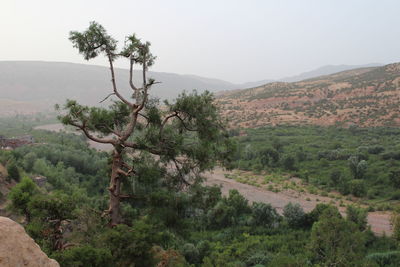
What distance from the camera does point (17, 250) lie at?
4.73 meters

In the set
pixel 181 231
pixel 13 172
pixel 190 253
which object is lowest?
pixel 190 253

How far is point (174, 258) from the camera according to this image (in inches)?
433

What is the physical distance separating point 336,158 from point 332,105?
3003 centimetres

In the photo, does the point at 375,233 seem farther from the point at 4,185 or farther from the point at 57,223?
the point at 4,185

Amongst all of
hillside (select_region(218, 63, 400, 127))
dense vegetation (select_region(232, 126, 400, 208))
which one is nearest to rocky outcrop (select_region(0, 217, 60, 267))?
dense vegetation (select_region(232, 126, 400, 208))

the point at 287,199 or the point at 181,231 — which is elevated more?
the point at 181,231

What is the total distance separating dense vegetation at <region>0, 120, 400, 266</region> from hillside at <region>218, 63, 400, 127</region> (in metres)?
38.7

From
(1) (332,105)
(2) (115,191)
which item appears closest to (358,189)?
(2) (115,191)

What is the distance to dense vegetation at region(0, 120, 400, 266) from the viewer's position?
7.61 m

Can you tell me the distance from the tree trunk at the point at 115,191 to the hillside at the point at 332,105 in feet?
161

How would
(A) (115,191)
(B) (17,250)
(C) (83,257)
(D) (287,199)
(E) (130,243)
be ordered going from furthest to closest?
(D) (287,199) < (A) (115,191) < (E) (130,243) < (C) (83,257) < (B) (17,250)

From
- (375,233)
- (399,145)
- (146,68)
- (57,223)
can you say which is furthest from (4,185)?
(399,145)

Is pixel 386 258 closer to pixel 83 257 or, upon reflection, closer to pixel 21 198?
pixel 83 257

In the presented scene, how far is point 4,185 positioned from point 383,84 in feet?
217
